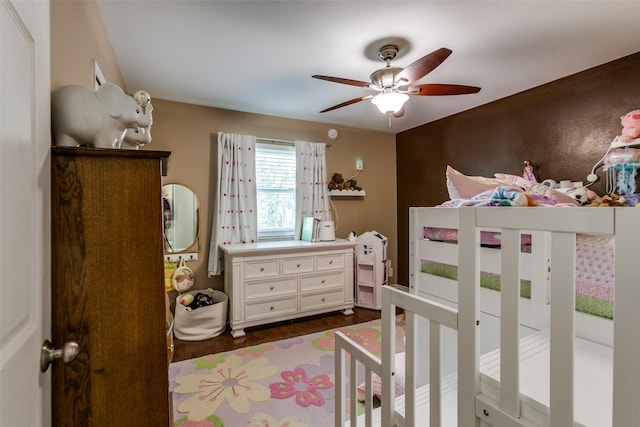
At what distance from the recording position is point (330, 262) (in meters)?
3.24

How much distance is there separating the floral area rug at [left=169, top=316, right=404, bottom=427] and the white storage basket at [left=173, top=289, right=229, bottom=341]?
14.8 inches

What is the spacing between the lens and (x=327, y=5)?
1605 mm

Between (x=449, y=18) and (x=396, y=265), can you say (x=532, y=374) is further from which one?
(x=396, y=265)

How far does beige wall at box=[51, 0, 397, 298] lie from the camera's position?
116cm

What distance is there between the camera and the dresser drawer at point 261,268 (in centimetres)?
282

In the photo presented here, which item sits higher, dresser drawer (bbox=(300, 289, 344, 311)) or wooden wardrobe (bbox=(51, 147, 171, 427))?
wooden wardrobe (bbox=(51, 147, 171, 427))

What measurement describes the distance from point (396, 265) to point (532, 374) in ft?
10.7

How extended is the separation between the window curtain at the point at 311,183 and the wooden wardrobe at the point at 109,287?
108 inches

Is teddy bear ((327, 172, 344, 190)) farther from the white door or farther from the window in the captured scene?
the white door

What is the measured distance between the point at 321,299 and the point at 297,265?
50 cm

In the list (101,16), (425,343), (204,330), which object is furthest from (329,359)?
(101,16)

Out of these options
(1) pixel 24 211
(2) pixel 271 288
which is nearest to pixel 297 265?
(2) pixel 271 288

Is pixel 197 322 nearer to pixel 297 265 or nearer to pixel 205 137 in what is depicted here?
pixel 297 265

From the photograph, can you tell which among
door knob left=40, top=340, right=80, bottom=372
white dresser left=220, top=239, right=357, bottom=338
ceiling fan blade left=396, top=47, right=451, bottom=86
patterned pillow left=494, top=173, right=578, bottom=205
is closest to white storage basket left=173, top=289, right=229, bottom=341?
white dresser left=220, top=239, right=357, bottom=338
